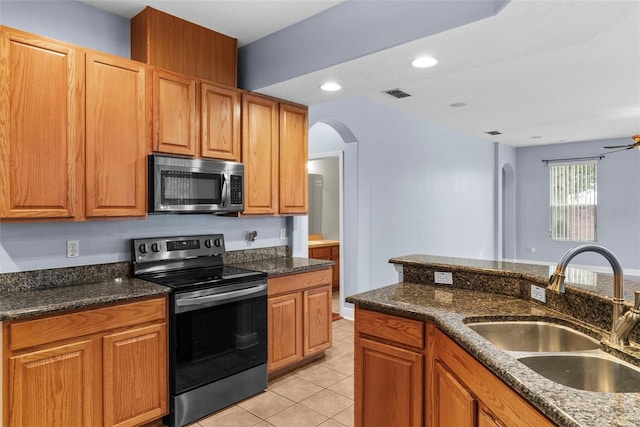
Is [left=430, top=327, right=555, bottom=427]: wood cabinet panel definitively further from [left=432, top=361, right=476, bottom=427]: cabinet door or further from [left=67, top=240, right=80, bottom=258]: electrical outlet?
[left=67, top=240, right=80, bottom=258]: electrical outlet

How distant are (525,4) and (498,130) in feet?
18.3

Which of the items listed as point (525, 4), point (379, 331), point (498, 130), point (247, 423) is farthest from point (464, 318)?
point (498, 130)

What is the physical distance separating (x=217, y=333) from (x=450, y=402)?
5.13ft

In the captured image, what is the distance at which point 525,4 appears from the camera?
1.83 metres

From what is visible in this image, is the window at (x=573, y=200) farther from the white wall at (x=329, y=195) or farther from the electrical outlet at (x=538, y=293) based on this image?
the electrical outlet at (x=538, y=293)

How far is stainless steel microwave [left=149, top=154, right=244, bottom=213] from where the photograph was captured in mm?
2629

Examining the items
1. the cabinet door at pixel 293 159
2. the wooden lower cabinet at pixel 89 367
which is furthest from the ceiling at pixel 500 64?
the wooden lower cabinet at pixel 89 367

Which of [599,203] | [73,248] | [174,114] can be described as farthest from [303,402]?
[599,203]

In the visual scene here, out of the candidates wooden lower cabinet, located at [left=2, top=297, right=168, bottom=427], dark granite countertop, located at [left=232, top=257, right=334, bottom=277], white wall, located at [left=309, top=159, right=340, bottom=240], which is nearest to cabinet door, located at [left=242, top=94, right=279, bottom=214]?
dark granite countertop, located at [left=232, top=257, right=334, bottom=277]

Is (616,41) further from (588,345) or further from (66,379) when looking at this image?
(66,379)

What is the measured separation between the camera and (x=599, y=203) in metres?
7.98

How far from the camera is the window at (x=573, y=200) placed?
8.10 meters

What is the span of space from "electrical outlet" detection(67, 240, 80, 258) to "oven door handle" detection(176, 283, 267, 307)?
741mm

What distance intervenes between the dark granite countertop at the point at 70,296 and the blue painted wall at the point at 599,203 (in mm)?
8456
